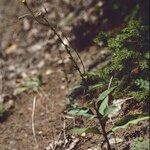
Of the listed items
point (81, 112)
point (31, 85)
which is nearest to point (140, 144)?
point (81, 112)

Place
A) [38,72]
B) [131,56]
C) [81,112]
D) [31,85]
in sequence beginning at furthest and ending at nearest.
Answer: [38,72], [31,85], [131,56], [81,112]

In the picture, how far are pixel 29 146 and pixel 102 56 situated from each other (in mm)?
1486

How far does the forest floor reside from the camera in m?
4.04

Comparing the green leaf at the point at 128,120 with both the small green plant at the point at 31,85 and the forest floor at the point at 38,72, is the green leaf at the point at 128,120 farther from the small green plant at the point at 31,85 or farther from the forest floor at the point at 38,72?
the small green plant at the point at 31,85

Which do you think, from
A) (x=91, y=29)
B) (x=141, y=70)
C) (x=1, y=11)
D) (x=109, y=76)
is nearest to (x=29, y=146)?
(x=109, y=76)

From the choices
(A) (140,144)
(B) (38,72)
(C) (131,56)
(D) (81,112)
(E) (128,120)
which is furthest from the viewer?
(B) (38,72)

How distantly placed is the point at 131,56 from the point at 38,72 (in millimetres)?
2256

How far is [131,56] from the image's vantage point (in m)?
3.41

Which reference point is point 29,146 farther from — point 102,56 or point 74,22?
point 74,22

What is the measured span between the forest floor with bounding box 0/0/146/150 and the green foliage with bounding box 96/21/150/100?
A: 0.56 meters

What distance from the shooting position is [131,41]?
3496 millimetres

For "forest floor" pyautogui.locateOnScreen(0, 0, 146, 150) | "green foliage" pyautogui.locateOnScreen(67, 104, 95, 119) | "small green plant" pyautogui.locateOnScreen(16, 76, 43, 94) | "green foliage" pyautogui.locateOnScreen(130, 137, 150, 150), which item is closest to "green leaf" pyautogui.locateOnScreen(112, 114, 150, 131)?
"green foliage" pyautogui.locateOnScreen(130, 137, 150, 150)

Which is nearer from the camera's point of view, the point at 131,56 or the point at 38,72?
the point at 131,56

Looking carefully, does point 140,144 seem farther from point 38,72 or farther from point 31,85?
point 38,72
